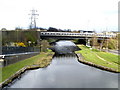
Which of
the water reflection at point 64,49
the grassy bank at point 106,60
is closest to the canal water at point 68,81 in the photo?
the grassy bank at point 106,60

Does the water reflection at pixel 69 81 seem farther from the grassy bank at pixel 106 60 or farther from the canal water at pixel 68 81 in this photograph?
the grassy bank at pixel 106 60

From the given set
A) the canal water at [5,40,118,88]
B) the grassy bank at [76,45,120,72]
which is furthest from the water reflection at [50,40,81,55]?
the canal water at [5,40,118,88]

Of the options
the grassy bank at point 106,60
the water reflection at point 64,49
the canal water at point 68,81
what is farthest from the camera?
the water reflection at point 64,49

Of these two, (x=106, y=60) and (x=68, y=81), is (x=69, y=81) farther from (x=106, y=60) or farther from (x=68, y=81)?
(x=106, y=60)

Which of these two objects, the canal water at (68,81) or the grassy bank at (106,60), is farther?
the grassy bank at (106,60)

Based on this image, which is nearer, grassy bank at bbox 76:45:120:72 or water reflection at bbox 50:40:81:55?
grassy bank at bbox 76:45:120:72

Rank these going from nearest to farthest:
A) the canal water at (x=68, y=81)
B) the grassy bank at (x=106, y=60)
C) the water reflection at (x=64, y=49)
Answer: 1. the canal water at (x=68, y=81)
2. the grassy bank at (x=106, y=60)
3. the water reflection at (x=64, y=49)

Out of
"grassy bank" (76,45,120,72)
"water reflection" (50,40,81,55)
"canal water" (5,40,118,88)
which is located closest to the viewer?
"canal water" (5,40,118,88)

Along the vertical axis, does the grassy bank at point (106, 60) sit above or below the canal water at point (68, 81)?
above

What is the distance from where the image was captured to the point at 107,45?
33.4 m

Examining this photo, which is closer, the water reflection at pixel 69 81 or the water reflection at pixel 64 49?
the water reflection at pixel 69 81

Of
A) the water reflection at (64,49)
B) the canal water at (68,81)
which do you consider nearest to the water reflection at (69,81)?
the canal water at (68,81)

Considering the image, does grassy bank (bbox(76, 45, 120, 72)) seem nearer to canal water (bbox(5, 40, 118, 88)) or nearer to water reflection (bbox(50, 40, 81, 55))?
canal water (bbox(5, 40, 118, 88))

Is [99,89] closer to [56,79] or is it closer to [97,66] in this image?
[56,79]
